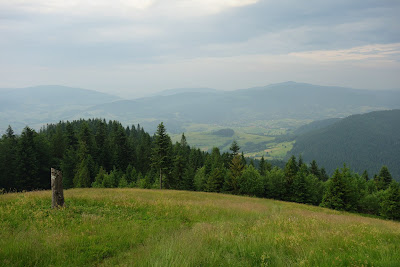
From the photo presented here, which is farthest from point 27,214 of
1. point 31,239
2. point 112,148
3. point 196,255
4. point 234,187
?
point 112,148

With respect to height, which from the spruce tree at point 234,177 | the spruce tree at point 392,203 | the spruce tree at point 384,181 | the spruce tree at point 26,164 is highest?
the spruce tree at point 26,164

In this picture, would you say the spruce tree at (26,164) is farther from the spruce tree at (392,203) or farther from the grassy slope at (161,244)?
the spruce tree at (392,203)

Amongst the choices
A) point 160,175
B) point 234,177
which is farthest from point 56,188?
point 234,177

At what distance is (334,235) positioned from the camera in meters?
6.85

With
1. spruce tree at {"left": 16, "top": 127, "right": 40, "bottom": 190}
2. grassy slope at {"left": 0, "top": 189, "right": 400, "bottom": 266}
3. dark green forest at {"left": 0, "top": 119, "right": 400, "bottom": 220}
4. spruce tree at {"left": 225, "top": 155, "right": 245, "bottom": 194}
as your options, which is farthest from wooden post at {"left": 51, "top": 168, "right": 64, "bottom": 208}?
spruce tree at {"left": 225, "top": 155, "right": 245, "bottom": 194}

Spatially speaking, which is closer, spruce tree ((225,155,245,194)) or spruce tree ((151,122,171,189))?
spruce tree ((151,122,171,189))

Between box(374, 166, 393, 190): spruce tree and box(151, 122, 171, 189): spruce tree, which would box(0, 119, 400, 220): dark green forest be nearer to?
box(151, 122, 171, 189): spruce tree

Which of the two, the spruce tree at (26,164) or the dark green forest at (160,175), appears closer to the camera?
the dark green forest at (160,175)

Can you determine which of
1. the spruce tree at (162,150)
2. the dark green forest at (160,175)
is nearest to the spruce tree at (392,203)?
the dark green forest at (160,175)

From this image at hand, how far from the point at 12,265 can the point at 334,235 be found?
898 centimetres

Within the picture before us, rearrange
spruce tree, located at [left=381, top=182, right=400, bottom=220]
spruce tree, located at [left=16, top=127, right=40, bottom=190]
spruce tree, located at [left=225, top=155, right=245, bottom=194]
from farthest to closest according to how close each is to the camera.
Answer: spruce tree, located at [left=225, top=155, right=245, bottom=194]
spruce tree, located at [left=16, top=127, right=40, bottom=190]
spruce tree, located at [left=381, top=182, right=400, bottom=220]

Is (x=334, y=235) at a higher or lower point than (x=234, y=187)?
higher

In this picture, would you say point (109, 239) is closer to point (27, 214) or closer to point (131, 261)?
point (131, 261)

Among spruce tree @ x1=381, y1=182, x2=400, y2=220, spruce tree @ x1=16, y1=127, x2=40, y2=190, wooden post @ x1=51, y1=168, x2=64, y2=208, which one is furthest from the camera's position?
spruce tree @ x1=16, y1=127, x2=40, y2=190
